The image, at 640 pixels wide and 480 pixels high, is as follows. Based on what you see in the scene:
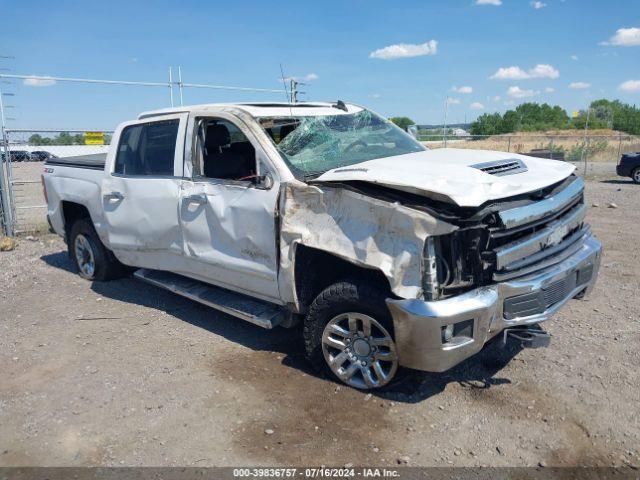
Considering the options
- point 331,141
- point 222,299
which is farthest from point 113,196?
point 331,141

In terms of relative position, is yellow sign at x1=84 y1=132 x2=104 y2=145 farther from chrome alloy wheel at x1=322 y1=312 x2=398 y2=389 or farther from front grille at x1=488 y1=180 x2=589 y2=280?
front grille at x1=488 y1=180 x2=589 y2=280

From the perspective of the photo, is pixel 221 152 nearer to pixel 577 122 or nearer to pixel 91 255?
pixel 91 255

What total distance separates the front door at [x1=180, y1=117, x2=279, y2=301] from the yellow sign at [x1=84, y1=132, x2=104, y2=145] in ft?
21.5

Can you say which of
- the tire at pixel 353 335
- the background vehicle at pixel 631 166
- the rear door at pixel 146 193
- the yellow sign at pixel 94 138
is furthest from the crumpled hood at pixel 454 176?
the background vehicle at pixel 631 166

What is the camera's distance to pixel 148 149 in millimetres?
5258

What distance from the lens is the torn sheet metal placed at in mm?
3172

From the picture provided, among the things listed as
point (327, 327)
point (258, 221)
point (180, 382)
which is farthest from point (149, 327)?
point (327, 327)

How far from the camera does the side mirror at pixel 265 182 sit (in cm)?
395

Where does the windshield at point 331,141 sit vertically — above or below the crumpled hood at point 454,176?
above

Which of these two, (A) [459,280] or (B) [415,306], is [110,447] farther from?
(A) [459,280]

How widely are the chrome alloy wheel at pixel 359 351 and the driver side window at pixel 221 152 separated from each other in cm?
166

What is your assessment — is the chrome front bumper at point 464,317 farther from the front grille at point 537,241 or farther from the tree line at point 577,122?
the tree line at point 577,122

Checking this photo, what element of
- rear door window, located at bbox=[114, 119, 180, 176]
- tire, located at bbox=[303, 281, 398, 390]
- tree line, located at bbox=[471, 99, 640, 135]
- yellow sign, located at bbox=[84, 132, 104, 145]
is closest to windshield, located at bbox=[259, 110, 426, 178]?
tire, located at bbox=[303, 281, 398, 390]

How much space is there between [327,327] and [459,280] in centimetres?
101
